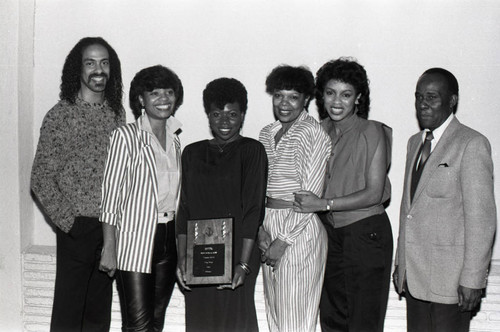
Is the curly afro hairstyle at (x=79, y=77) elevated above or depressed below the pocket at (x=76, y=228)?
above

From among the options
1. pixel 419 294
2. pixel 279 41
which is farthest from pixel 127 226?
pixel 279 41

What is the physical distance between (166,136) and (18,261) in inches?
77.1

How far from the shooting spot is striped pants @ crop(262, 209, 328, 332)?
3438mm

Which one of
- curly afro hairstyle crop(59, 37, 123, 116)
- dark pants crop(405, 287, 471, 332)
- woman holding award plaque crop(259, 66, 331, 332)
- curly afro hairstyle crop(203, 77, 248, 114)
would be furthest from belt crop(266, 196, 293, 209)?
curly afro hairstyle crop(59, 37, 123, 116)

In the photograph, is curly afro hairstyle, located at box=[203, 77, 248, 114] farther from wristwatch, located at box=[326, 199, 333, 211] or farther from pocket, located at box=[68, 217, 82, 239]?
pocket, located at box=[68, 217, 82, 239]

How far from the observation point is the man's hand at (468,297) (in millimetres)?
3107

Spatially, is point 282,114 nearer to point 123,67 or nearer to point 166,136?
point 166,136

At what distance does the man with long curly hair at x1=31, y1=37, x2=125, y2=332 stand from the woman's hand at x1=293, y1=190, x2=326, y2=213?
1.25m

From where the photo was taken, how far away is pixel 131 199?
3301 mm

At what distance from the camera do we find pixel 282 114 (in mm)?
3562

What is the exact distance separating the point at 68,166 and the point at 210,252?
3.57ft

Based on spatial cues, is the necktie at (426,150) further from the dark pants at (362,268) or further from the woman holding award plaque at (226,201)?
the woman holding award plaque at (226,201)

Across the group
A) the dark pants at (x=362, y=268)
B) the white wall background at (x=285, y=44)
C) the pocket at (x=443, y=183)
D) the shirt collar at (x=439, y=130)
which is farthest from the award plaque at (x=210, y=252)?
the white wall background at (x=285, y=44)

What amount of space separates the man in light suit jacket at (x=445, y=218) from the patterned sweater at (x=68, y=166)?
1925 mm
